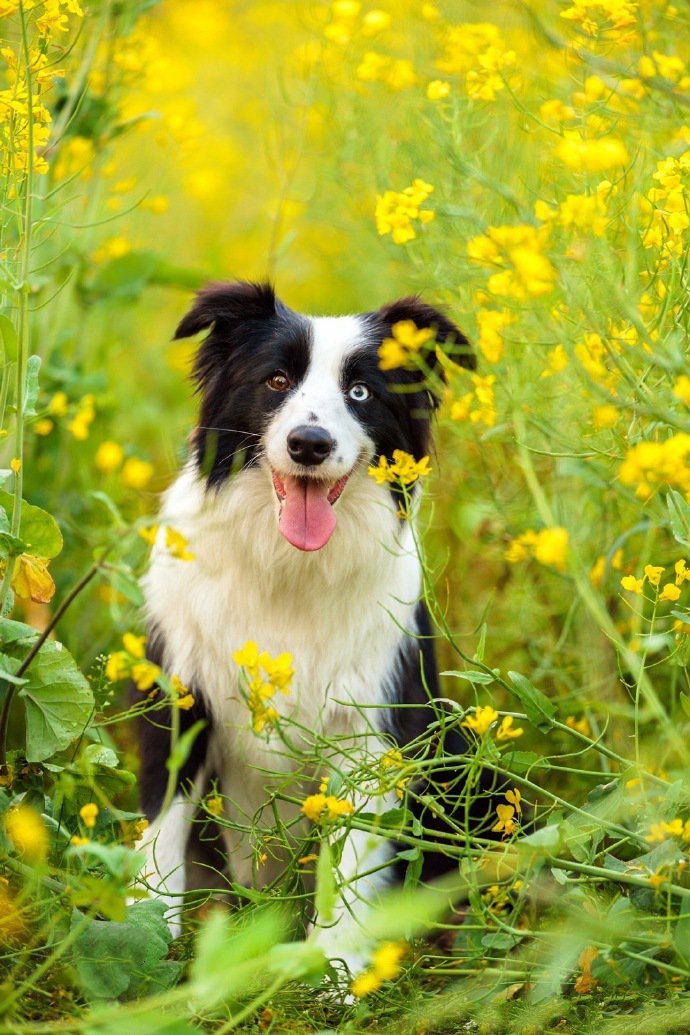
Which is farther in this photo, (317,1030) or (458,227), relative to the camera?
(458,227)

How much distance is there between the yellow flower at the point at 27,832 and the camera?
6.58 feet

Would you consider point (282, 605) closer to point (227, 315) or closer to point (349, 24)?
point (227, 315)

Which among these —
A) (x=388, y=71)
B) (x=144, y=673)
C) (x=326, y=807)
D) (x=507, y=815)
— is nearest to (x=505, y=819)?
(x=507, y=815)

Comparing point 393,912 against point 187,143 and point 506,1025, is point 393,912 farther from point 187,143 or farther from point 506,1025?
point 187,143

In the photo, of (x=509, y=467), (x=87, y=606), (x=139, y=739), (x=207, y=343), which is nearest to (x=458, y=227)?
(x=207, y=343)

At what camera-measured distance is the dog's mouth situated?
305cm

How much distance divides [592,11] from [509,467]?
1.95 m

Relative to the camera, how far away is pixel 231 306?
3.28m

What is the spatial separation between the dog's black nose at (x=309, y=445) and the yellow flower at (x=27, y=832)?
3.60 ft

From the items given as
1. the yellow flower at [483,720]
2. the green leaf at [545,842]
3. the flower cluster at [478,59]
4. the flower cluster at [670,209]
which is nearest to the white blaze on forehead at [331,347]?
the flower cluster at [478,59]

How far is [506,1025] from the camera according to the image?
2.28 metres

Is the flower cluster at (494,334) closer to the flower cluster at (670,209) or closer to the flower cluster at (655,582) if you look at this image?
the flower cluster at (670,209)

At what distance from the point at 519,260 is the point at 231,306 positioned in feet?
5.27

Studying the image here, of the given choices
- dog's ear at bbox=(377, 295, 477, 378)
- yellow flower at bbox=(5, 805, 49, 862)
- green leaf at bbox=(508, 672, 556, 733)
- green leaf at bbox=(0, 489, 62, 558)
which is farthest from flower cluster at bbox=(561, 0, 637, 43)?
yellow flower at bbox=(5, 805, 49, 862)
